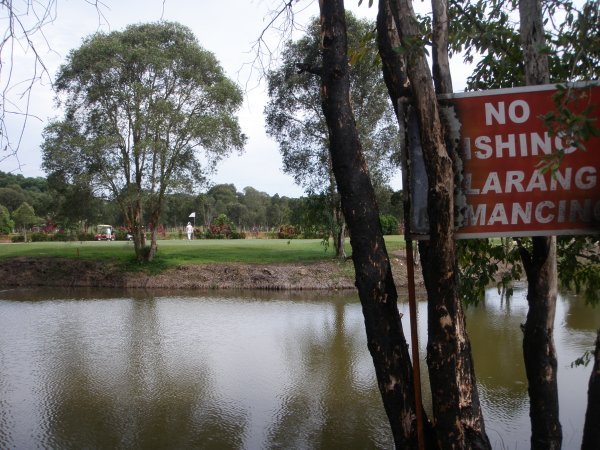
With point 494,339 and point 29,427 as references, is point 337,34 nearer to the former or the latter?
point 29,427

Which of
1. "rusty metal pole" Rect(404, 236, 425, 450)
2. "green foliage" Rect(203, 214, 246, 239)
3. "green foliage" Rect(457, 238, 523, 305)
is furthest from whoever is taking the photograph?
"green foliage" Rect(203, 214, 246, 239)

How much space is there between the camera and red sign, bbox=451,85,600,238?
106 inches

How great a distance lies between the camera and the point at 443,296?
8.77ft

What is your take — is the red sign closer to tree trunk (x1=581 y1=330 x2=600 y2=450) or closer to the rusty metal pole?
the rusty metal pole

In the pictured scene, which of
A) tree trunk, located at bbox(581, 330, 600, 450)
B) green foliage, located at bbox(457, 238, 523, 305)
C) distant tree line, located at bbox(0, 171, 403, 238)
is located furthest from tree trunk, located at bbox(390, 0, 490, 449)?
green foliage, located at bbox(457, 238, 523, 305)

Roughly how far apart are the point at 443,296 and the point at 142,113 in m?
16.7

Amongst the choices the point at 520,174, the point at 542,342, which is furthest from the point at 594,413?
the point at 520,174

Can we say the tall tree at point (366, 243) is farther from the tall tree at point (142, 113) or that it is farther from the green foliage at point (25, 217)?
the green foliage at point (25, 217)

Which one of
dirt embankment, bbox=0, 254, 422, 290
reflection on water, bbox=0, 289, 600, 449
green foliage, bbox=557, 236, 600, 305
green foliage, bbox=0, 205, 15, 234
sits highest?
green foliage, bbox=0, 205, 15, 234

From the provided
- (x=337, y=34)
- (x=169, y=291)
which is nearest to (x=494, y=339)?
(x=337, y=34)

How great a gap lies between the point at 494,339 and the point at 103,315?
8170 millimetres

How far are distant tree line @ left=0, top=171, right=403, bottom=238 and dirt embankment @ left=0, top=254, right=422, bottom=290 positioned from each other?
5.12 feet

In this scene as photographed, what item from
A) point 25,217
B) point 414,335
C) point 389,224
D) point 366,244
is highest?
point 25,217

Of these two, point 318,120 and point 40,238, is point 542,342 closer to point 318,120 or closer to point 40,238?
point 318,120
